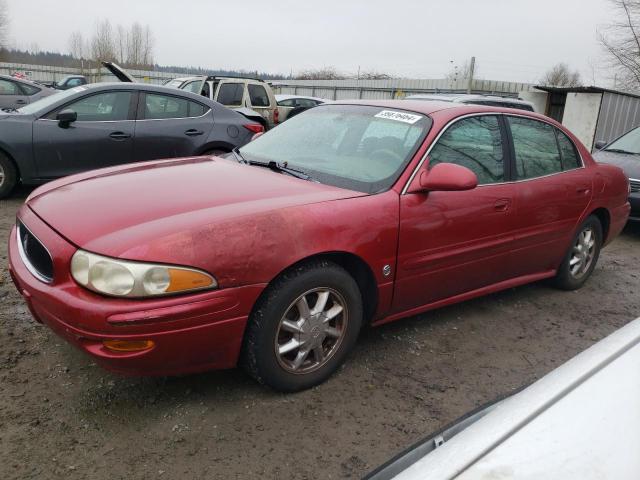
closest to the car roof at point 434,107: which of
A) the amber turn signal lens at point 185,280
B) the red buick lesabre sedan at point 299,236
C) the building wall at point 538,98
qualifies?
the red buick lesabre sedan at point 299,236

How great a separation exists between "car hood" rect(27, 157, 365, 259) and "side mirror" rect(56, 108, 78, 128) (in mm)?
3131

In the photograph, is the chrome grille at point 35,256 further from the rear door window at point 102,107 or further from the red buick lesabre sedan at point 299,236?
the rear door window at point 102,107

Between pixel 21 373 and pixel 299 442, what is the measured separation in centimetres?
153

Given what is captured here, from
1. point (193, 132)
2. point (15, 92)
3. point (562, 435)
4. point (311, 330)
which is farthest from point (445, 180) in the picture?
point (15, 92)

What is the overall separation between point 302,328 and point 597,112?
13.0 meters

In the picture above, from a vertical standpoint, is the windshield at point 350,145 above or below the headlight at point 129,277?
above

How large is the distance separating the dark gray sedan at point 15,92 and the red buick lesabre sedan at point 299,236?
9743 millimetres

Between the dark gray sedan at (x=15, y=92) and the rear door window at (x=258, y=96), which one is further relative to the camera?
the rear door window at (x=258, y=96)

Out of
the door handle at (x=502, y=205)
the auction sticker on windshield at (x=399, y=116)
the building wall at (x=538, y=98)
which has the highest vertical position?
the building wall at (x=538, y=98)

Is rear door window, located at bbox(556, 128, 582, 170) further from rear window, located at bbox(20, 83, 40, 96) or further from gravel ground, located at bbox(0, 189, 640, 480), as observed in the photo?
rear window, located at bbox(20, 83, 40, 96)

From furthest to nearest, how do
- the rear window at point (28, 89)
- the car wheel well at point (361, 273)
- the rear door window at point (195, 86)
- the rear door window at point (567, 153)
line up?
the rear door window at point (195, 86)
the rear window at point (28, 89)
the rear door window at point (567, 153)
the car wheel well at point (361, 273)

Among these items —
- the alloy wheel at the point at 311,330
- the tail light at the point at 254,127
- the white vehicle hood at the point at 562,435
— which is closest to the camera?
the white vehicle hood at the point at 562,435

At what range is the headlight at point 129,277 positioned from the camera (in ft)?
6.99

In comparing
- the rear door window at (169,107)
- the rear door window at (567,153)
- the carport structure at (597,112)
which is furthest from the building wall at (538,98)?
the rear door window at (567,153)
